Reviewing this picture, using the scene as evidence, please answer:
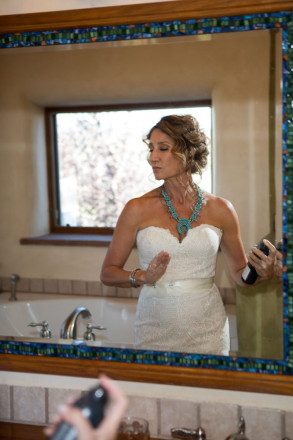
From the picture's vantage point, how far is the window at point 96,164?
123 cm

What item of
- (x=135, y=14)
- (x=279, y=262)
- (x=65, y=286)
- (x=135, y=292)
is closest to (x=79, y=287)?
(x=65, y=286)

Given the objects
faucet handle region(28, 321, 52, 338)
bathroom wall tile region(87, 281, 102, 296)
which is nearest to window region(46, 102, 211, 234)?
bathroom wall tile region(87, 281, 102, 296)

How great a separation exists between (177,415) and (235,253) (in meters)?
0.37

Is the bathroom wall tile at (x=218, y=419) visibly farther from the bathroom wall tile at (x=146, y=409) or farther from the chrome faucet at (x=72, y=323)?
the chrome faucet at (x=72, y=323)

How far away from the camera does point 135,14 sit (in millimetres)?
1171

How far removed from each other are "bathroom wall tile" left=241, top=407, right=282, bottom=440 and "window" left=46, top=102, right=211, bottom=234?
0.49m

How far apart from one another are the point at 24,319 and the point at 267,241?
24.2 inches

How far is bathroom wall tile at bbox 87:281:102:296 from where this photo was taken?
4.23 ft

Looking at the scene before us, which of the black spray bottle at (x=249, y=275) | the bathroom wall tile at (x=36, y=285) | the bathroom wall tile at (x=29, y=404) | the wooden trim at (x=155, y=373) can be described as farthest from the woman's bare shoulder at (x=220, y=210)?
the bathroom wall tile at (x=29, y=404)

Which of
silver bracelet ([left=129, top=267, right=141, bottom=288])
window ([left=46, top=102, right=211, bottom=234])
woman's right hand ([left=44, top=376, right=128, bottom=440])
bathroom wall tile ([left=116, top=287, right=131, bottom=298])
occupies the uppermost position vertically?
window ([left=46, top=102, right=211, bottom=234])

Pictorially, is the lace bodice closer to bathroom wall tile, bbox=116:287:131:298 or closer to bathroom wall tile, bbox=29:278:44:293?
bathroom wall tile, bbox=116:287:131:298

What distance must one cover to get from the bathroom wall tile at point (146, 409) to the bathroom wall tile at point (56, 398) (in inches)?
5.1

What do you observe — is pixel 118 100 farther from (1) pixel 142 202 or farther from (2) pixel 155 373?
(2) pixel 155 373

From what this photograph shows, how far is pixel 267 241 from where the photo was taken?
1166mm
